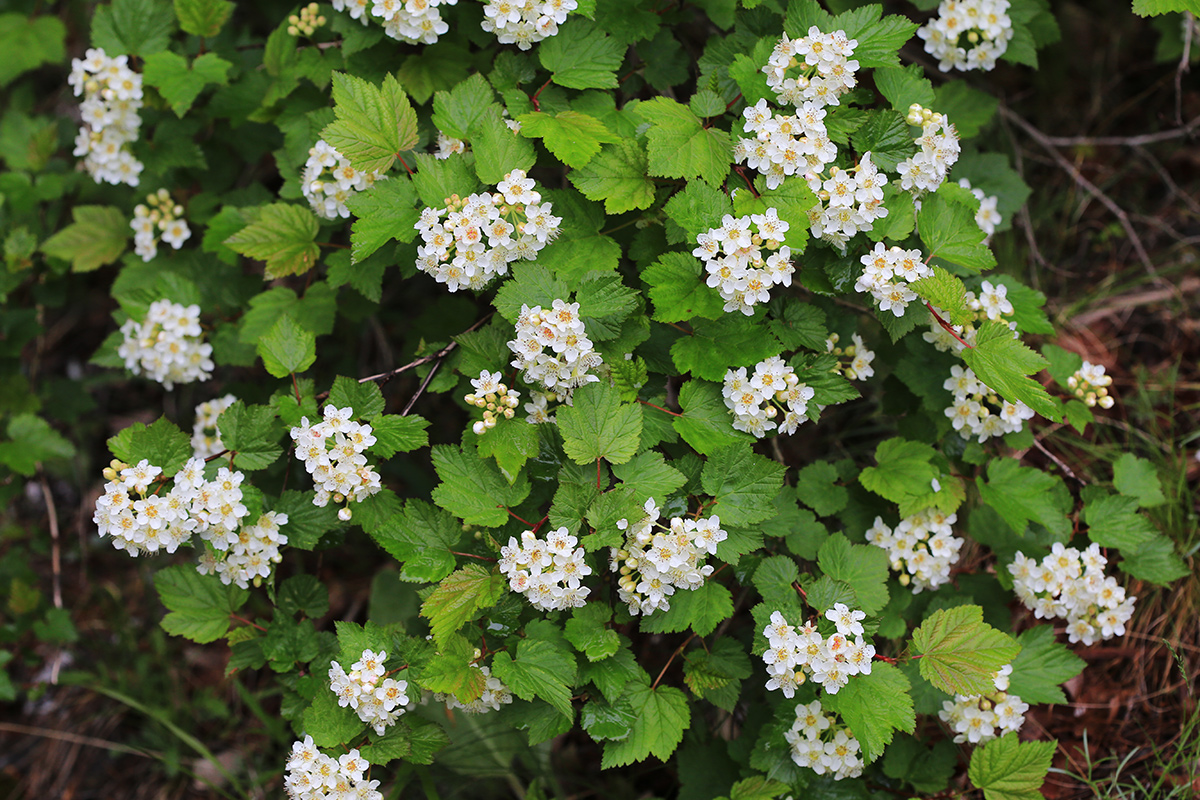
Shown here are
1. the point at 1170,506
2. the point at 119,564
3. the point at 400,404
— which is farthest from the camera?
the point at 119,564

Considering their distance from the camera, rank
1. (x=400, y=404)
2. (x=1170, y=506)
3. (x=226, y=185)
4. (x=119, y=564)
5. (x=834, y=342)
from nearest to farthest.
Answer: (x=834, y=342) → (x=1170, y=506) → (x=226, y=185) → (x=400, y=404) → (x=119, y=564)

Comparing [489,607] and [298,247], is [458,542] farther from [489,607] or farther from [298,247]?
[298,247]

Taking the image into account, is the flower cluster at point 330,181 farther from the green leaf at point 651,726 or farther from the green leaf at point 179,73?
the green leaf at point 651,726

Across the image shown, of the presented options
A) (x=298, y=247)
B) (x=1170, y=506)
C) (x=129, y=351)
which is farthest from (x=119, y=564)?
(x=1170, y=506)

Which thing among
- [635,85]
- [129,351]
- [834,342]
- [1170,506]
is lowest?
[1170,506]

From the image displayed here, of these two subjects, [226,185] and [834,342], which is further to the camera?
[226,185]

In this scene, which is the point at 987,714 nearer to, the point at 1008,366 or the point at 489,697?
the point at 1008,366

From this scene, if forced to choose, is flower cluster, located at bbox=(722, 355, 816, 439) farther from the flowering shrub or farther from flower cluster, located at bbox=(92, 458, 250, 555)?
flower cluster, located at bbox=(92, 458, 250, 555)
